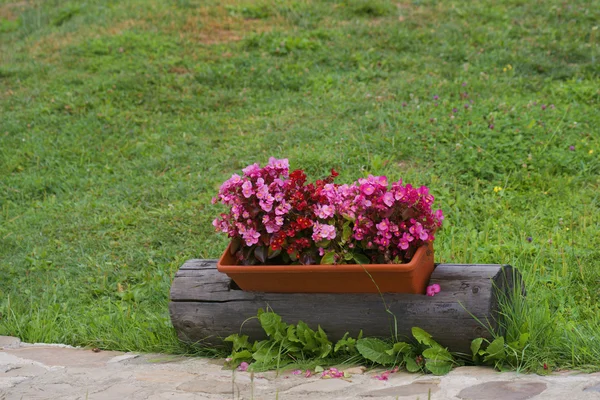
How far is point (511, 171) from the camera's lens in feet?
18.7

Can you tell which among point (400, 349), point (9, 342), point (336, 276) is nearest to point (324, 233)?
point (336, 276)

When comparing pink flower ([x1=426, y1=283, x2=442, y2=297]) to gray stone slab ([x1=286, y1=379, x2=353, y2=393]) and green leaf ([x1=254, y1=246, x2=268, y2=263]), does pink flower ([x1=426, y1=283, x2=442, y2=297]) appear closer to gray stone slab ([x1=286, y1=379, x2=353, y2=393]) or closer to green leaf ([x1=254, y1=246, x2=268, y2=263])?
gray stone slab ([x1=286, y1=379, x2=353, y2=393])

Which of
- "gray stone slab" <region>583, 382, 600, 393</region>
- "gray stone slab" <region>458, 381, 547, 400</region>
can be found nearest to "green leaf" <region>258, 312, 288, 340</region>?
"gray stone slab" <region>458, 381, 547, 400</region>

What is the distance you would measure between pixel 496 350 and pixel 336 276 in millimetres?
739

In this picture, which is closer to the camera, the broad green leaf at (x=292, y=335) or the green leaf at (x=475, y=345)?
the green leaf at (x=475, y=345)

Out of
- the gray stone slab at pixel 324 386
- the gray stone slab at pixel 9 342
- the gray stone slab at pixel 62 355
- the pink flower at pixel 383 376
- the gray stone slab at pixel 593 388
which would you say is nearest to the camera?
the gray stone slab at pixel 593 388

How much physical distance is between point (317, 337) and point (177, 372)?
665 mm

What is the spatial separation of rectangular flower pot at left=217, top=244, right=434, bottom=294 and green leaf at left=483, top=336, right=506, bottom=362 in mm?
393

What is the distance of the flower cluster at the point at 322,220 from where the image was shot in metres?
3.14

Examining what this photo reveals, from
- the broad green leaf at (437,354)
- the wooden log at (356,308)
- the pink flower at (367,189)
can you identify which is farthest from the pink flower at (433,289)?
the pink flower at (367,189)

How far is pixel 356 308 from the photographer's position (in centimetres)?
322

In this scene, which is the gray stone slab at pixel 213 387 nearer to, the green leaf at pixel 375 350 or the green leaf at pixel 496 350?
the green leaf at pixel 375 350

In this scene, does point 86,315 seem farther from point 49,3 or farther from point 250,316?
point 49,3

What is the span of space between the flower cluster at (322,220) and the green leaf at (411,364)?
16.7 inches
